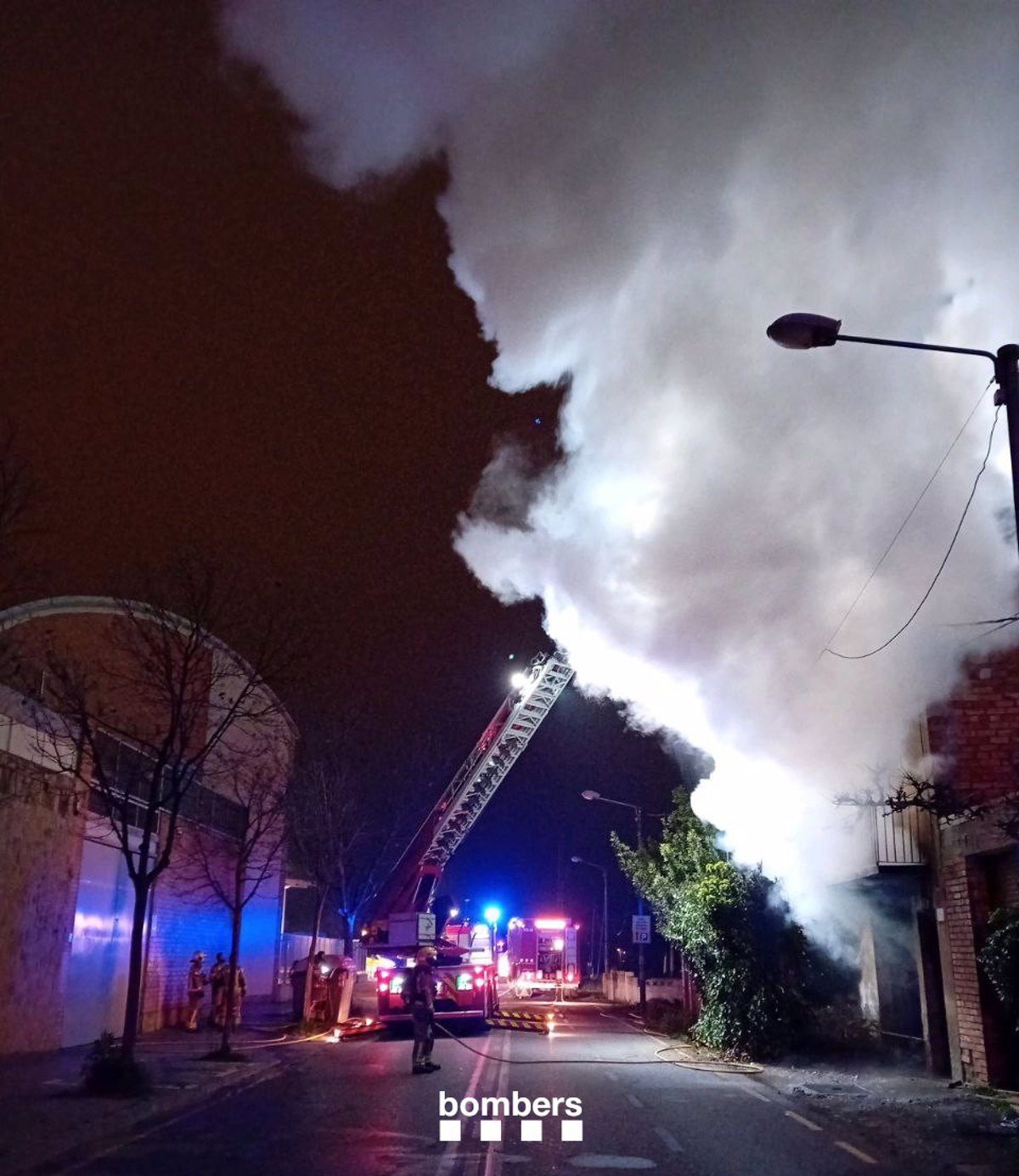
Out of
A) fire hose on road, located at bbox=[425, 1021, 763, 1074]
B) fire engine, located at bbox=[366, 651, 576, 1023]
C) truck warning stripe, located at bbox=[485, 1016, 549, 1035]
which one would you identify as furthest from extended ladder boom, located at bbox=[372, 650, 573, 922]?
fire hose on road, located at bbox=[425, 1021, 763, 1074]

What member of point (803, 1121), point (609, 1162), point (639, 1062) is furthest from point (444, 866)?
point (609, 1162)

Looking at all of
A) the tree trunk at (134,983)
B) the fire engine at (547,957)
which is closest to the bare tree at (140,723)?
the tree trunk at (134,983)

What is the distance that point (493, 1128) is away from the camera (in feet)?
35.5

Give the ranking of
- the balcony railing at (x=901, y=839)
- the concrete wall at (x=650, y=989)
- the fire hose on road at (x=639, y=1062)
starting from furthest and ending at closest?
1. the concrete wall at (x=650, y=989)
2. the fire hose on road at (x=639, y=1062)
3. the balcony railing at (x=901, y=839)

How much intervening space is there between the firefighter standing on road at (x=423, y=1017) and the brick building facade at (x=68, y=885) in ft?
18.9

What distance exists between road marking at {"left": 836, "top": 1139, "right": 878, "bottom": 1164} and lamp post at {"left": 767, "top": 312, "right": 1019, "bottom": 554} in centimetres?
548

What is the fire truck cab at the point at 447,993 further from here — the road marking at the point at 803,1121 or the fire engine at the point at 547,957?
the fire engine at the point at 547,957

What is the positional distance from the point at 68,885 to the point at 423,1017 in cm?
740

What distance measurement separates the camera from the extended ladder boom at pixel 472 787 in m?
22.7

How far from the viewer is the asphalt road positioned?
29.8 feet

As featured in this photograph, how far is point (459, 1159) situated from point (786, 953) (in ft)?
→ 36.2

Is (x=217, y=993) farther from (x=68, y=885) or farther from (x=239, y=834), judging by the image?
(x=239, y=834)

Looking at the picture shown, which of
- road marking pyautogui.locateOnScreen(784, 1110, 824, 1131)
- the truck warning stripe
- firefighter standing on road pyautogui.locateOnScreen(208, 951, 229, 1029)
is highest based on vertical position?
firefighter standing on road pyautogui.locateOnScreen(208, 951, 229, 1029)

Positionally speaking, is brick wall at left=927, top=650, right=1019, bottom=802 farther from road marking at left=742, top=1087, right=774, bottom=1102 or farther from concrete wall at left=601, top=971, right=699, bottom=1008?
concrete wall at left=601, top=971, right=699, bottom=1008
